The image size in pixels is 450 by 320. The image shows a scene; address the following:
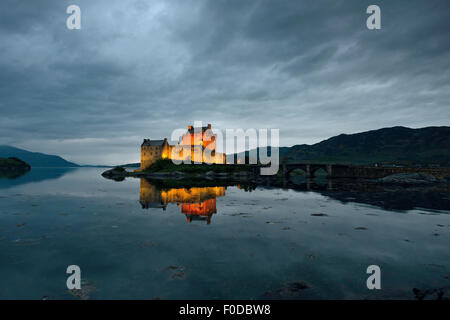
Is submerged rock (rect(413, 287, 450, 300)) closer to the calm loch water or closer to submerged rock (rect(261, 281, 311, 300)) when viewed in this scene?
the calm loch water

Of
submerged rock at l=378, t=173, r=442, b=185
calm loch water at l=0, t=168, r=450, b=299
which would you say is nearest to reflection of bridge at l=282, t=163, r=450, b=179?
submerged rock at l=378, t=173, r=442, b=185

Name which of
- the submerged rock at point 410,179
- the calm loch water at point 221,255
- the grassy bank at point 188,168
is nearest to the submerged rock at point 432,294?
the calm loch water at point 221,255

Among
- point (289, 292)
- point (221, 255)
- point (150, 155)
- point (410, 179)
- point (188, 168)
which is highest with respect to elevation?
point (150, 155)

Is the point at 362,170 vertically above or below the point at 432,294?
above

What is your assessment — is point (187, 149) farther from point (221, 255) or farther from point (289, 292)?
point (289, 292)

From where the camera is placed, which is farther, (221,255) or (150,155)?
(150,155)

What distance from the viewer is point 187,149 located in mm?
111812

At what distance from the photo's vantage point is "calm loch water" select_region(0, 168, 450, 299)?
8016 mm

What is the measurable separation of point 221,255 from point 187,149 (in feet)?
338

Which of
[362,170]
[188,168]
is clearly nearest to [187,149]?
[188,168]

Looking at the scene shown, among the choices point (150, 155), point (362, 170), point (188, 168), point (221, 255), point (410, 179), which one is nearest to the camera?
point (221, 255)

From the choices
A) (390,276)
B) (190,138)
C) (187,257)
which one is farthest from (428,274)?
(190,138)

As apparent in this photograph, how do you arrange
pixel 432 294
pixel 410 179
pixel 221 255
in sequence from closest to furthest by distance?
pixel 432 294, pixel 221 255, pixel 410 179

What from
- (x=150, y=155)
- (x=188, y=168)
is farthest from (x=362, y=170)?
(x=150, y=155)
